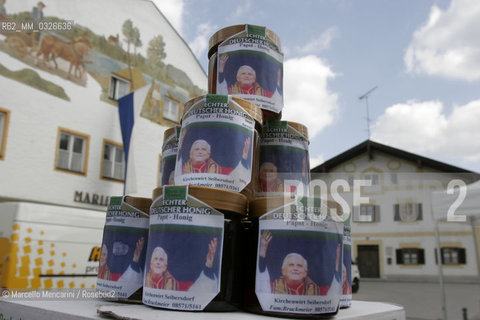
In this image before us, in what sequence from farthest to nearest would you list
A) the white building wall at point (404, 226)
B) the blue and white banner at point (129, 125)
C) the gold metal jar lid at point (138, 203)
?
the white building wall at point (404, 226) → the blue and white banner at point (129, 125) → the gold metal jar lid at point (138, 203)

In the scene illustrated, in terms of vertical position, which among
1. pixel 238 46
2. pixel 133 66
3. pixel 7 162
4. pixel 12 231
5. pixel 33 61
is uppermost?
pixel 133 66

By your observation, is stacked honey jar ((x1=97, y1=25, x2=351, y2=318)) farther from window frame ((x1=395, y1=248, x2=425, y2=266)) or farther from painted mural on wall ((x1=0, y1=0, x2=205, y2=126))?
window frame ((x1=395, y1=248, x2=425, y2=266))

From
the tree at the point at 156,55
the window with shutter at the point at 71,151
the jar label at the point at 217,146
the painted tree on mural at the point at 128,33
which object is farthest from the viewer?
the tree at the point at 156,55

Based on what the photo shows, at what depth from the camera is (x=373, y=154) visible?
90.0ft

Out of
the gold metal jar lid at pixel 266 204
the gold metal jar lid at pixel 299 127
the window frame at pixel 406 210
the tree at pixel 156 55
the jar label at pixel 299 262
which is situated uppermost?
the tree at pixel 156 55

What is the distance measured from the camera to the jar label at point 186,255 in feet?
5.40

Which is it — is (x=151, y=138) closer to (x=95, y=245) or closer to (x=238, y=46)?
(x=95, y=245)

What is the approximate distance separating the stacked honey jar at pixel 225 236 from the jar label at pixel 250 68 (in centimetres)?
15

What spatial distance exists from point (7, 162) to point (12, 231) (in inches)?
162

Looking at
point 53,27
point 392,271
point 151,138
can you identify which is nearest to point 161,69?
point 151,138

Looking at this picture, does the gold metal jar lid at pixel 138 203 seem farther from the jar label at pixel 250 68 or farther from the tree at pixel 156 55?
the tree at pixel 156 55

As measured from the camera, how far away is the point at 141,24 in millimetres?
14633

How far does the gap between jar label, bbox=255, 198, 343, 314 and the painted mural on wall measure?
10980mm

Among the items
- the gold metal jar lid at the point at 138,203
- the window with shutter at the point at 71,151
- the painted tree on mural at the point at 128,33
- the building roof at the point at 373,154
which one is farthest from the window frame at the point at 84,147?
the building roof at the point at 373,154
